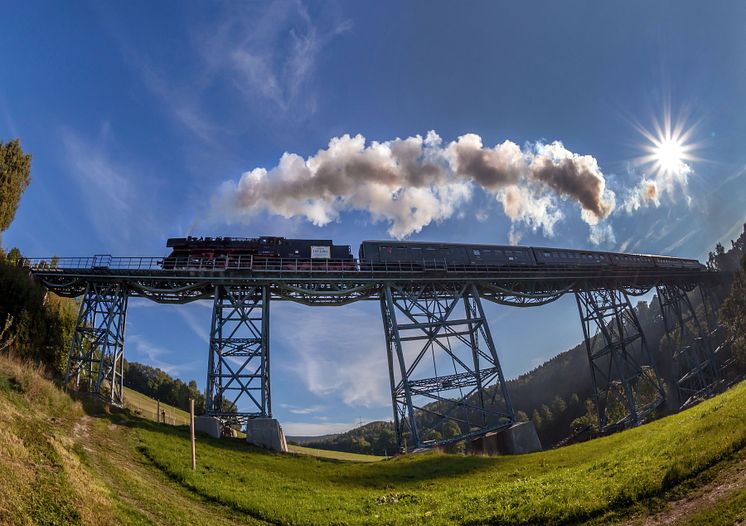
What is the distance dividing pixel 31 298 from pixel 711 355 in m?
66.9

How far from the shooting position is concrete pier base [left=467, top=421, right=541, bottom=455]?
30.8m

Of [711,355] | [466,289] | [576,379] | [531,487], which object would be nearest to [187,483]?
[531,487]

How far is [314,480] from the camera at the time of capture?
65.7ft

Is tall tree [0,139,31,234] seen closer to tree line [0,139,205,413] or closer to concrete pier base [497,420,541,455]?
tree line [0,139,205,413]

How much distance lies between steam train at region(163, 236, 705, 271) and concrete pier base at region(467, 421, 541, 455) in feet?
44.7

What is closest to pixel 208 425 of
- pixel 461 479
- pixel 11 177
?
pixel 461 479

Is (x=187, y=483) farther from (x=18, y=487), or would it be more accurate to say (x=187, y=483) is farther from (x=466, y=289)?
(x=466, y=289)

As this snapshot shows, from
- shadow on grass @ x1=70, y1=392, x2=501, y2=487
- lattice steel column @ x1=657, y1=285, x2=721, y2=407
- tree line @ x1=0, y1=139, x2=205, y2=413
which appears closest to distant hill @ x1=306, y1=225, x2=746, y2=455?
lattice steel column @ x1=657, y1=285, x2=721, y2=407

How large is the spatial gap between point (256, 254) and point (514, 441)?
77.1 feet

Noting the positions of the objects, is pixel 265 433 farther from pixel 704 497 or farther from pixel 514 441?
pixel 704 497

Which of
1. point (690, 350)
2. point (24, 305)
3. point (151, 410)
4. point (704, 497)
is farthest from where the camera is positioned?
point (151, 410)

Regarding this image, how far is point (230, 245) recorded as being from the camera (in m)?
35.7

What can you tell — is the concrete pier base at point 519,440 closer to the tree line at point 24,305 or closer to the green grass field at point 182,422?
the green grass field at point 182,422

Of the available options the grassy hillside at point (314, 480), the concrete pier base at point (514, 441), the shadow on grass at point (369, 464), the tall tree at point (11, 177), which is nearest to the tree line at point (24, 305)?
the tall tree at point (11, 177)
